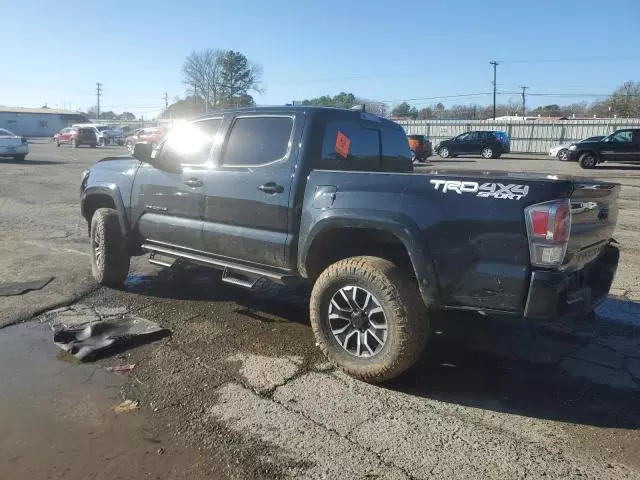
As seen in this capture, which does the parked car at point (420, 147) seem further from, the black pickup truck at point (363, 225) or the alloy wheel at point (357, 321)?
the alloy wheel at point (357, 321)

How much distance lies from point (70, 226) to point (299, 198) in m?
7.01

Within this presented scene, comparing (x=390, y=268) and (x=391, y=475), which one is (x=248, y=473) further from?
(x=390, y=268)

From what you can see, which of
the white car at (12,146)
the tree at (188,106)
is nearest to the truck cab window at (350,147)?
the white car at (12,146)

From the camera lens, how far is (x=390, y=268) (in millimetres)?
3742

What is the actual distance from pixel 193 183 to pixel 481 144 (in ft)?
97.3

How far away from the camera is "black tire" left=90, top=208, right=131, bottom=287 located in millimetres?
5938

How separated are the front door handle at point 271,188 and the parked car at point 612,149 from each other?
23842 mm

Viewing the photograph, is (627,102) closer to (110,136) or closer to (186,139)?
(110,136)

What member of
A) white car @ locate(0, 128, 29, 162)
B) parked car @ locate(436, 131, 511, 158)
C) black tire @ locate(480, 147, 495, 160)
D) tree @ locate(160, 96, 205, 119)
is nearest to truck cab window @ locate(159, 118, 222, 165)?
white car @ locate(0, 128, 29, 162)

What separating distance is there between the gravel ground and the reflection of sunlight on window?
1.55 metres

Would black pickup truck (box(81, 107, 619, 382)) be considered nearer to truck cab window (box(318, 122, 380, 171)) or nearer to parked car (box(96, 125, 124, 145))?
truck cab window (box(318, 122, 380, 171))

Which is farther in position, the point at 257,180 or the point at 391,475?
the point at 257,180

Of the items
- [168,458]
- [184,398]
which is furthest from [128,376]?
[168,458]

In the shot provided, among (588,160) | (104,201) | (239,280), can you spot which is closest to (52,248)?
(104,201)
